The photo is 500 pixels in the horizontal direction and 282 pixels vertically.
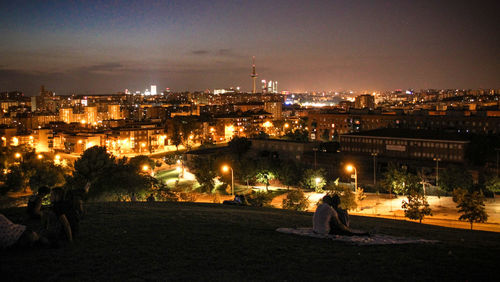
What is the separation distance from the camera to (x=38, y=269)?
23.3ft

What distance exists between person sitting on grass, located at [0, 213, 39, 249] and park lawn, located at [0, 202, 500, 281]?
0.14m

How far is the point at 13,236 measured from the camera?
26.0 feet

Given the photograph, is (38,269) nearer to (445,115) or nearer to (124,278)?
(124,278)

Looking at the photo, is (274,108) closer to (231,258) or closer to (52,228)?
(52,228)

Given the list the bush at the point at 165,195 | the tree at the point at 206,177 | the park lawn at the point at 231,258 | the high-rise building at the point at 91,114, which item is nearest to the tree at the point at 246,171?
the tree at the point at 206,177

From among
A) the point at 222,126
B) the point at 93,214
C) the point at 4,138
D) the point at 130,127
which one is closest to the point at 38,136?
the point at 4,138

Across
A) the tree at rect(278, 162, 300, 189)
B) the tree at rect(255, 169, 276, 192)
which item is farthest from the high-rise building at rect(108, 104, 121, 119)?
the tree at rect(278, 162, 300, 189)

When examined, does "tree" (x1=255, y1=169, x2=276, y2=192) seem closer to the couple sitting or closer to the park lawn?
the park lawn

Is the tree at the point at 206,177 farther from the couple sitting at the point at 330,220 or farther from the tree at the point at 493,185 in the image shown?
the couple sitting at the point at 330,220

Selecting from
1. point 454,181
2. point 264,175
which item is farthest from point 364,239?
point 264,175

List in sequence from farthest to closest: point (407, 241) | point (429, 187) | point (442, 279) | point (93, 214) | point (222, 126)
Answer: point (222, 126), point (429, 187), point (93, 214), point (407, 241), point (442, 279)

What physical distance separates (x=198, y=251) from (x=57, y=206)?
2.90 meters

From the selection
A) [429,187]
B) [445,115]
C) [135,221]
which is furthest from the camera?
[445,115]

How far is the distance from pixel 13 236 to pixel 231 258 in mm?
3949
